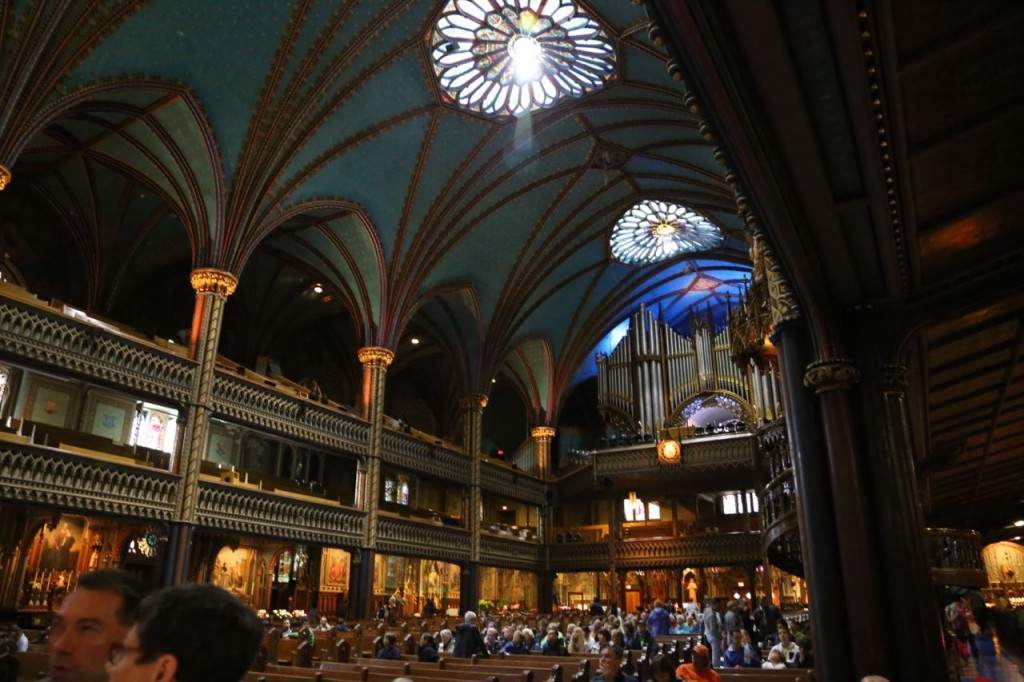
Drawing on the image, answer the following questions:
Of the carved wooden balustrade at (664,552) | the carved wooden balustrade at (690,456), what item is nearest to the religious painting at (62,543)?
the carved wooden balustrade at (664,552)

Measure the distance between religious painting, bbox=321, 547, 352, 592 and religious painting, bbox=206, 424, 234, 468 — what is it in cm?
448

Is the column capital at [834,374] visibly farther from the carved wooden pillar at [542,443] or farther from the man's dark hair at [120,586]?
the carved wooden pillar at [542,443]

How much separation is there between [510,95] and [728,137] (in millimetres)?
15981

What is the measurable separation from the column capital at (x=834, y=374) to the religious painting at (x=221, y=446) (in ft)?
66.8

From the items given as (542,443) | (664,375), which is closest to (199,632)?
(664,375)

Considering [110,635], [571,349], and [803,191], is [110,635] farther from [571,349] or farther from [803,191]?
[571,349]

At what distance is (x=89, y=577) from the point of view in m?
2.05

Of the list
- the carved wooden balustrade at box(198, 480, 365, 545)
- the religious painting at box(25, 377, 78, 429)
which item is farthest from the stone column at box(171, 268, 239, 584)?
the religious painting at box(25, 377, 78, 429)

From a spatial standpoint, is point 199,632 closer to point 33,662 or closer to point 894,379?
point 894,379

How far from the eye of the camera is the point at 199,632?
1589mm

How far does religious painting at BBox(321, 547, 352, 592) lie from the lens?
2498cm

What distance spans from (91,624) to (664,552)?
88.3 feet

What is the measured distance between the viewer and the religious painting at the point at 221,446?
77.4 feet

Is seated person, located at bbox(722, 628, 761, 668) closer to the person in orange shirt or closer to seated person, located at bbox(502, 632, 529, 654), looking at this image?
seated person, located at bbox(502, 632, 529, 654)
